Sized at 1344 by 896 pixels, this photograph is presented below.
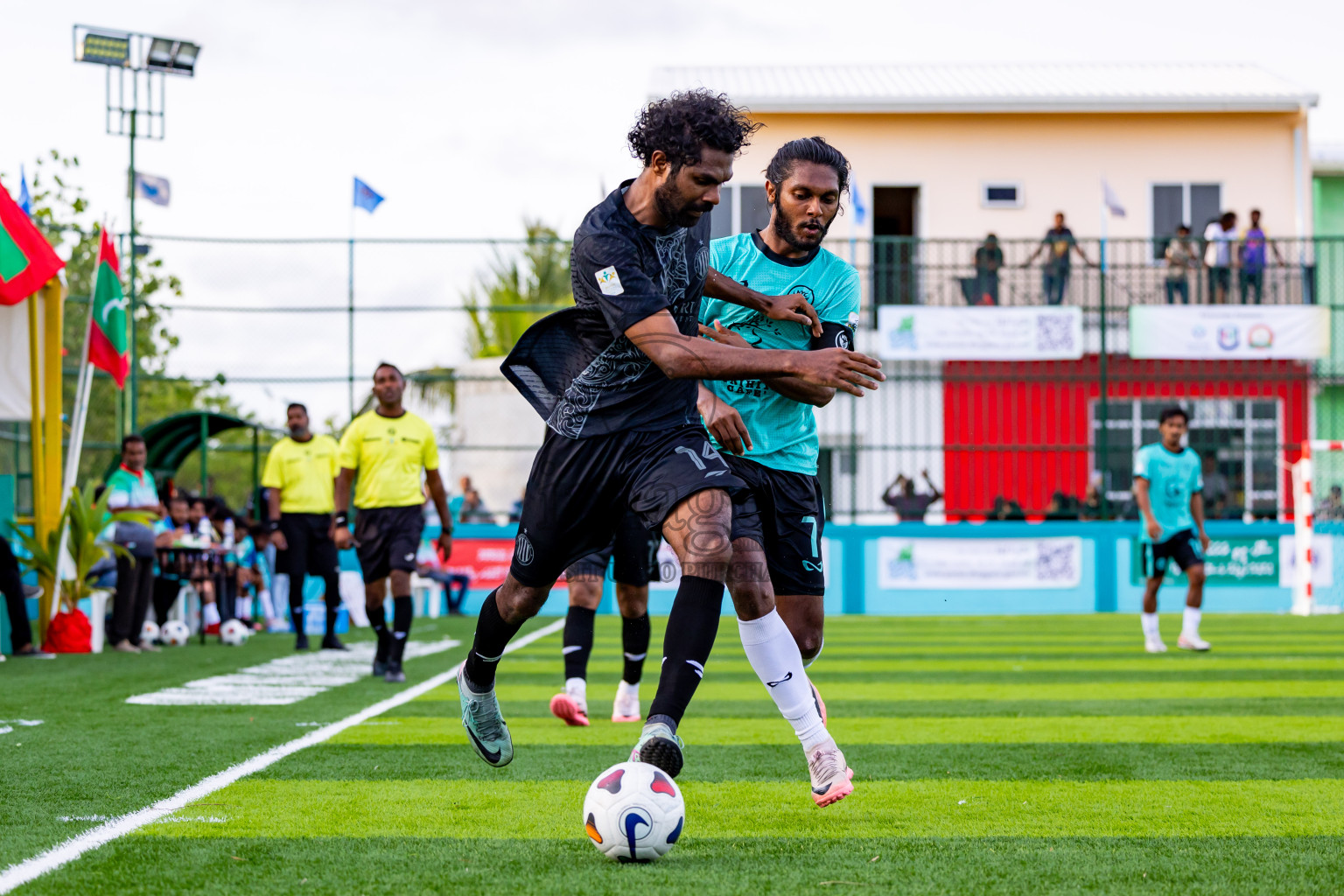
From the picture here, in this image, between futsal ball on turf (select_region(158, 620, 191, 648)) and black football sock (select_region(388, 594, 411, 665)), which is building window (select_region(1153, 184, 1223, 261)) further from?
black football sock (select_region(388, 594, 411, 665))

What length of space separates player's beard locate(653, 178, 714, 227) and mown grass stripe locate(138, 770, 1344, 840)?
180 centimetres

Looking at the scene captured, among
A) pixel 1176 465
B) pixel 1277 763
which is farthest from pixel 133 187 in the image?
pixel 1277 763

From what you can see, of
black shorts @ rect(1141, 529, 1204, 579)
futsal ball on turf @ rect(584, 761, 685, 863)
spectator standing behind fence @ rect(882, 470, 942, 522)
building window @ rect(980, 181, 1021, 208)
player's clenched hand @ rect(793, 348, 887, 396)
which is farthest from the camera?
building window @ rect(980, 181, 1021, 208)

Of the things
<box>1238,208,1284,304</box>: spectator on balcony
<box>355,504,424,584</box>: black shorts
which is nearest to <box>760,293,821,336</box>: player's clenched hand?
<box>355,504,424,584</box>: black shorts

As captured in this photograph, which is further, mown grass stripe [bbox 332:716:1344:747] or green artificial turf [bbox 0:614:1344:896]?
mown grass stripe [bbox 332:716:1344:747]

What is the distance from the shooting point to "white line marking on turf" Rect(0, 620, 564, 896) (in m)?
3.73

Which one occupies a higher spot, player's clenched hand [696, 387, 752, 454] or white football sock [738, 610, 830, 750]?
player's clenched hand [696, 387, 752, 454]

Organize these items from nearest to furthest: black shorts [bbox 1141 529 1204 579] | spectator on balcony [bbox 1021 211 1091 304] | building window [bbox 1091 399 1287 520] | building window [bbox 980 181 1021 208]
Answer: black shorts [bbox 1141 529 1204 579] → building window [bbox 1091 399 1287 520] → spectator on balcony [bbox 1021 211 1091 304] → building window [bbox 980 181 1021 208]

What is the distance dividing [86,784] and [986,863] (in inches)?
123

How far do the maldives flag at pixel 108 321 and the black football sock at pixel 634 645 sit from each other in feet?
25.7

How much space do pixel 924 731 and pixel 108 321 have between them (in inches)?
366

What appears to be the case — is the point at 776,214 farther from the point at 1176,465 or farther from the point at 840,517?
the point at 840,517

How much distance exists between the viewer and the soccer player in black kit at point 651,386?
4.17 meters

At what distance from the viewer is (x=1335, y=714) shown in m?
8.02
